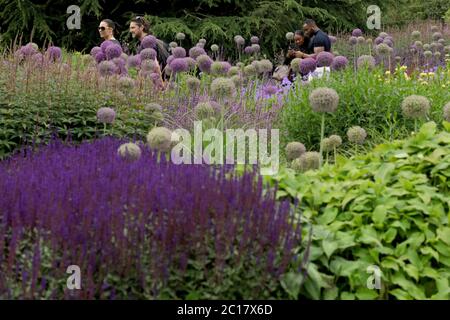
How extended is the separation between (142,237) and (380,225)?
1.20 metres

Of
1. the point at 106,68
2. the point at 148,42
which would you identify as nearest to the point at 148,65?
the point at 106,68

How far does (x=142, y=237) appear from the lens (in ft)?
8.91

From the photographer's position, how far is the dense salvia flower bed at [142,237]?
2.66 m

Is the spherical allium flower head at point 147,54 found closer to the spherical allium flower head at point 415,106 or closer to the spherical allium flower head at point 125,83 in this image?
the spherical allium flower head at point 125,83

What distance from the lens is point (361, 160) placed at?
157 inches

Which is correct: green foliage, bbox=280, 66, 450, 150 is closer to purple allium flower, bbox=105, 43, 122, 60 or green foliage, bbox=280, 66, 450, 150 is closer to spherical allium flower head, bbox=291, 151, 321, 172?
purple allium flower, bbox=105, 43, 122, 60

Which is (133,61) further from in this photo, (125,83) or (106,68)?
(125,83)

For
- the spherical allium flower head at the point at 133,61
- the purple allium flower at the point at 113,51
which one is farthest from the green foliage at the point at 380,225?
the purple allium flower at the point at 113,51

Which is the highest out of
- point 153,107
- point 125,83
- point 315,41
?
point 315,41

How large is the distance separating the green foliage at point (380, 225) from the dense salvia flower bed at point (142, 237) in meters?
0.29

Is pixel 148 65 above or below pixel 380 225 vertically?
above

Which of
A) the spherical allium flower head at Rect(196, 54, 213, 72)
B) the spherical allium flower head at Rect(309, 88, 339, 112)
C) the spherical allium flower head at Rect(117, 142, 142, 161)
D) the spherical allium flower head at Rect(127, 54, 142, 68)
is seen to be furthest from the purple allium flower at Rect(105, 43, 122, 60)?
the spherical allium flower head at Rect(117, 142, 142, 161)

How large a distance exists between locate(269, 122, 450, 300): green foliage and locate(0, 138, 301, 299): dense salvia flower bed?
11.5 inches

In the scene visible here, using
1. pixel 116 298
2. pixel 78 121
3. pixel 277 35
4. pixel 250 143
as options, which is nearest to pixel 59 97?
pixel 78 121
